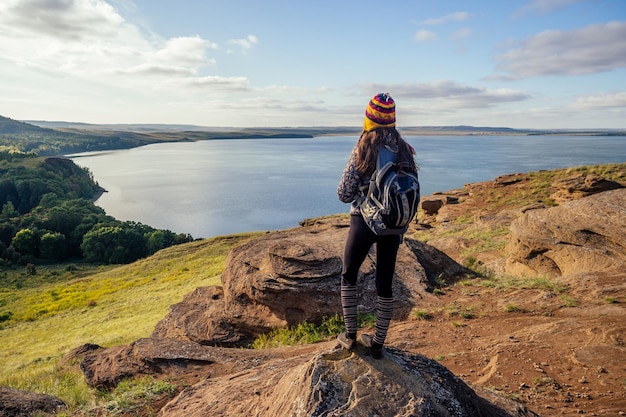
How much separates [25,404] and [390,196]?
6447 millimetres

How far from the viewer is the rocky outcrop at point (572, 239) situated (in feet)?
46.6

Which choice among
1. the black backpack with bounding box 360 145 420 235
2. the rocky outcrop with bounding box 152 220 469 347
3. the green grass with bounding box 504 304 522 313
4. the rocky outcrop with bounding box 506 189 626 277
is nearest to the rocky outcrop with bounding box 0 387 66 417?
Result: the rocky outcrop with bounding box 152 220 469 347

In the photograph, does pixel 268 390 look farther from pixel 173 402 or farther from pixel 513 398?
pixel 513 398

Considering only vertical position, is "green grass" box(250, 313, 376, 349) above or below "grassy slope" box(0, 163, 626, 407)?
above

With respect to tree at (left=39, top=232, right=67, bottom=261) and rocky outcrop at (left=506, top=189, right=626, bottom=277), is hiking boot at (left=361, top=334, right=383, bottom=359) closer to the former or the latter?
rocky outcrop at (left=506, top=189, right=626, bottom=277)

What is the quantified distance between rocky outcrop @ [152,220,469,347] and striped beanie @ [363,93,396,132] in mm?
7016

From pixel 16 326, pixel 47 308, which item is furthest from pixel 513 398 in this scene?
pixel 47 308

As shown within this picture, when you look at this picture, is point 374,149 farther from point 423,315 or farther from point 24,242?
point 24,242

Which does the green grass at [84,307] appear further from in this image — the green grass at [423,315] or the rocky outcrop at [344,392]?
the green grass at [423,315]

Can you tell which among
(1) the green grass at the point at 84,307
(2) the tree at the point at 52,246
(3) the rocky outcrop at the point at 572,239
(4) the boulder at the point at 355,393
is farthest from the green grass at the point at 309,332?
(2) the tree at the point at 52,246

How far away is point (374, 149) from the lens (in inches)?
192

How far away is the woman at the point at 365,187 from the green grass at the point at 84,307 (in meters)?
5.43

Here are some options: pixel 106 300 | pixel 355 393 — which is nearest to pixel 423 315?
pixel 355 393

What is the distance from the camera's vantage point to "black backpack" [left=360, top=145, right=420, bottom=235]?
4.70m
